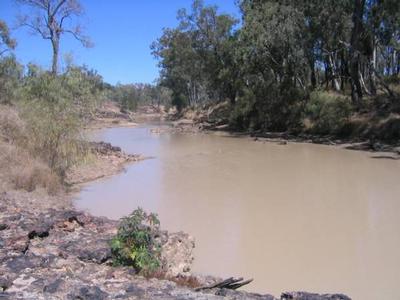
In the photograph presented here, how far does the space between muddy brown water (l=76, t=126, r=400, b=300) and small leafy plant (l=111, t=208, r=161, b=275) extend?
138 centimetres

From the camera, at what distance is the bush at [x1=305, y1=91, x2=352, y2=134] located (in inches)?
1075

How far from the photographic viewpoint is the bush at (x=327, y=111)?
1075 inches

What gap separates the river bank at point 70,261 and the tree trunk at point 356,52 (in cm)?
2193

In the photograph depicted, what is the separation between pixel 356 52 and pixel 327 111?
4.03 m

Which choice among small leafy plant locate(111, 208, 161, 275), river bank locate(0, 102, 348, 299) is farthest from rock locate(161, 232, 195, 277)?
small leafy plant locate(111, 208, 161, 275)

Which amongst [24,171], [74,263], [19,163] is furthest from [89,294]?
[19,163]

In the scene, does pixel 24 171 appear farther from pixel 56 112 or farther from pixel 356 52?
pixel 356 52

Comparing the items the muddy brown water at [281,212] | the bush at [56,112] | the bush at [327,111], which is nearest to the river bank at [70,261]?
the muddy brown water at [281,212]

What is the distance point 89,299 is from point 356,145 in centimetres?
2165

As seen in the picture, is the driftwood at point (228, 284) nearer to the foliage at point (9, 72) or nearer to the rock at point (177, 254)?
the rock at point (177, 254)

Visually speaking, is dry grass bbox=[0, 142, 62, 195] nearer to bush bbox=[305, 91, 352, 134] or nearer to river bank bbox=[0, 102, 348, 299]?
river bank bbox=[0, 102, 348, 299]

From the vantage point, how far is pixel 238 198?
42.7 feet

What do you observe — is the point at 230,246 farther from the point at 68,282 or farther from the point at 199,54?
the point at 199,54

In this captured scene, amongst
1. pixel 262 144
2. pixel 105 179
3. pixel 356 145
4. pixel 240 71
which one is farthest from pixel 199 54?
pixel 105 179
